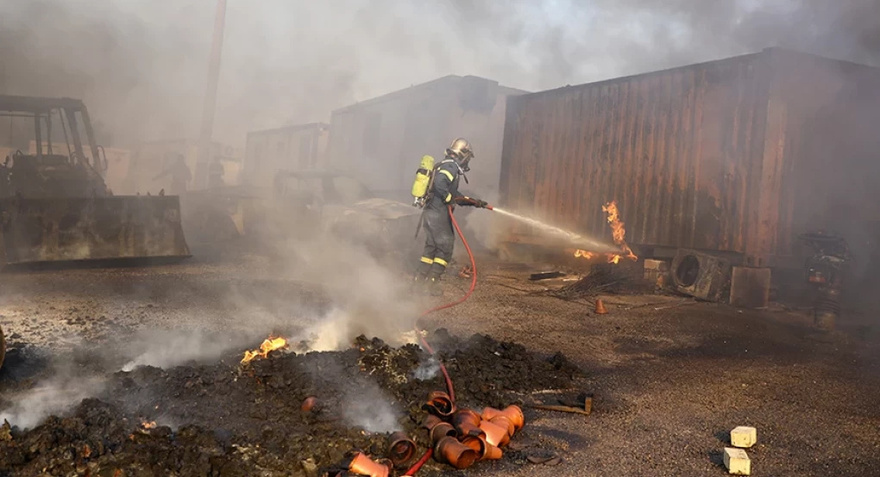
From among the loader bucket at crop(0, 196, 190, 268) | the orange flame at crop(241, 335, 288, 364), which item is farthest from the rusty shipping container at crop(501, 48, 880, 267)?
the loader bucket at crop(0, 196, 190, 268)

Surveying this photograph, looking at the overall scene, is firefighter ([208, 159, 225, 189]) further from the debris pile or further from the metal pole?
the debris pile

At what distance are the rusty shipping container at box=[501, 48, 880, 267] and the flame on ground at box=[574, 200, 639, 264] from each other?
0.45ft

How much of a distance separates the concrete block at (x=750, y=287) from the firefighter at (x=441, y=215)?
13.2 feet

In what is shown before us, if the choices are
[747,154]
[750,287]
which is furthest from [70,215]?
[747,154]

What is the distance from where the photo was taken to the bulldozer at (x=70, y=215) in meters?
8.06

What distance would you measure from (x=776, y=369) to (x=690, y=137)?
5170 millimetres

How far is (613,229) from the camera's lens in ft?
34.2

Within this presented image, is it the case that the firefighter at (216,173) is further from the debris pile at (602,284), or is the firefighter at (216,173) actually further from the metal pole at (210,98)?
the debris pile at (602,284)

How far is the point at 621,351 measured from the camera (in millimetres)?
5695

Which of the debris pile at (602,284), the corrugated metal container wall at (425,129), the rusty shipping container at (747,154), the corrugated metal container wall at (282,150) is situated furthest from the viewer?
the corrugated metal container wall at (282,150)

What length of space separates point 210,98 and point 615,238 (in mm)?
17027

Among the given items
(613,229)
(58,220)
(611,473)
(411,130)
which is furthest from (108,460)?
(411,130)

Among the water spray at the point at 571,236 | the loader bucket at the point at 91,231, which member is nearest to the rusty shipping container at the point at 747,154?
the water spray at the point at 571,236

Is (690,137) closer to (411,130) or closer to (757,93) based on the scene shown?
(757,93)
